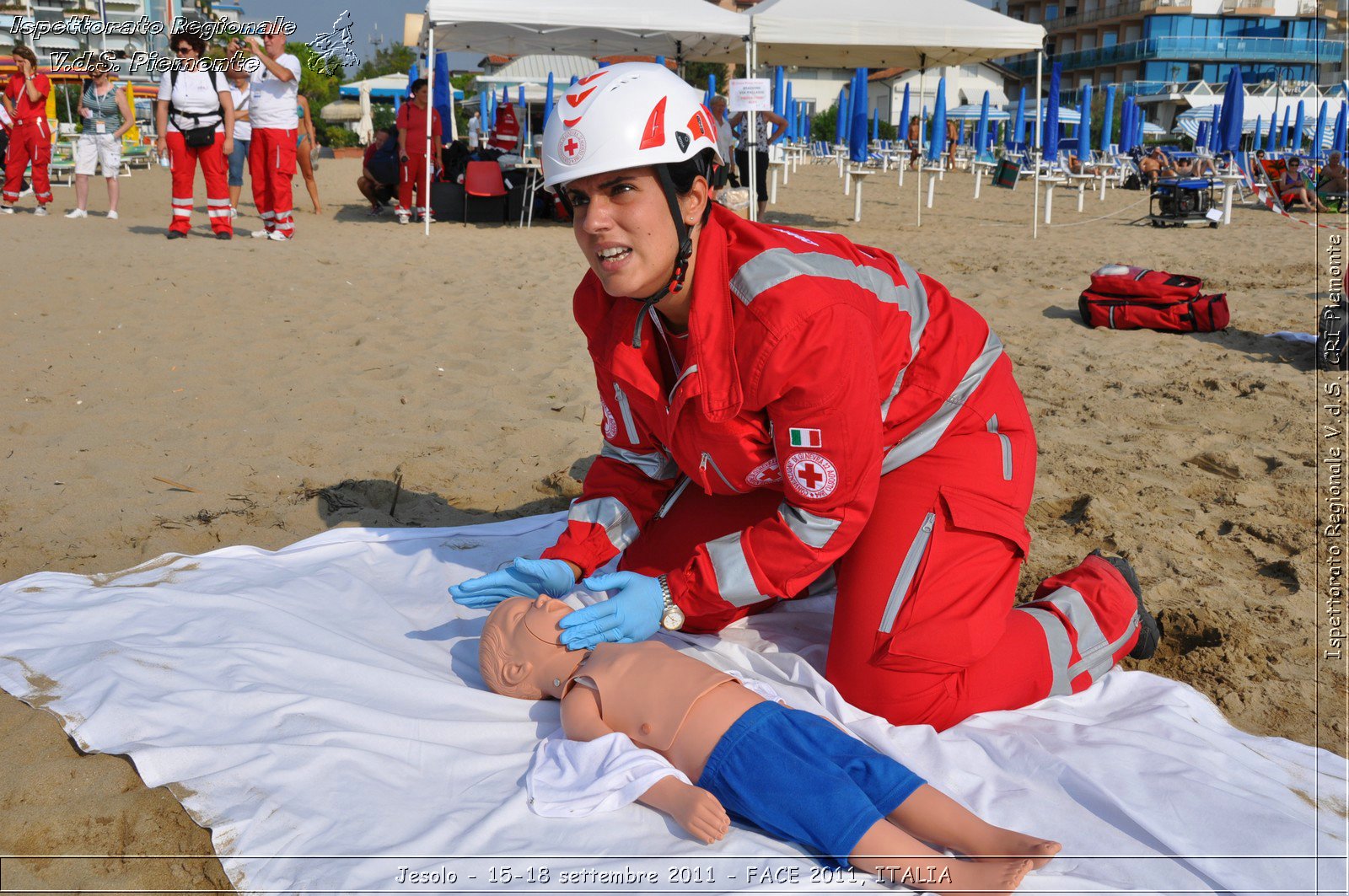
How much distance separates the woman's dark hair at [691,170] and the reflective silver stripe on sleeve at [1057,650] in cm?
128

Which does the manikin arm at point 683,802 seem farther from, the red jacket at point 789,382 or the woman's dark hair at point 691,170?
the woman's dark hair at point 691,170

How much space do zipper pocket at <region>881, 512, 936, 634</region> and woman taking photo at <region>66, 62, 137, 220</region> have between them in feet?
35.2

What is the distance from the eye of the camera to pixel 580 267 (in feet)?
28.5

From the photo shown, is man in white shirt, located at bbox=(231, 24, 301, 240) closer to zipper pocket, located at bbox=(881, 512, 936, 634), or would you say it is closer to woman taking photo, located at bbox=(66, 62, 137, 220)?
woman taking photo, located at bbox=(66, 62, 137, 220)

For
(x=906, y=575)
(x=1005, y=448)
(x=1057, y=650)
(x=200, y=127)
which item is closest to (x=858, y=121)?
(x=200, y=127)

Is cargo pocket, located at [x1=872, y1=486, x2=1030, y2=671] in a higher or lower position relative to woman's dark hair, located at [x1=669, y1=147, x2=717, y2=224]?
lower

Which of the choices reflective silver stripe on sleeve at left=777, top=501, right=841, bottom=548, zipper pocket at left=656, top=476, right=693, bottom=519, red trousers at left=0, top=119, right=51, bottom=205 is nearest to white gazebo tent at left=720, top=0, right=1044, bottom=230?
red trousers at left=0, top=119, right=51, bottom=205

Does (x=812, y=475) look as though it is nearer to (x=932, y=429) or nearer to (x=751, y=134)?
(x=932, y=429)

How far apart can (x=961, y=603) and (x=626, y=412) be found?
3.07 feet

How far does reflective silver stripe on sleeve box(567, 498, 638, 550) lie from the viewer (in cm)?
262

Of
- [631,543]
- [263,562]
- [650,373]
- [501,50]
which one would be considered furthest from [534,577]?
[501,50]

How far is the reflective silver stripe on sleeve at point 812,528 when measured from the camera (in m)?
2.15

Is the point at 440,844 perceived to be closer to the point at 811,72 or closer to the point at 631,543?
the point at 631,543

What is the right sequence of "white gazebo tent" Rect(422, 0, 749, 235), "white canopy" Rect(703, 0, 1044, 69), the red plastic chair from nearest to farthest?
"white gazebo tent" Rect(422, 0, 749, 235) → "white canopy" Rect(703, 0, 1044, 69) → the red plastic chair
